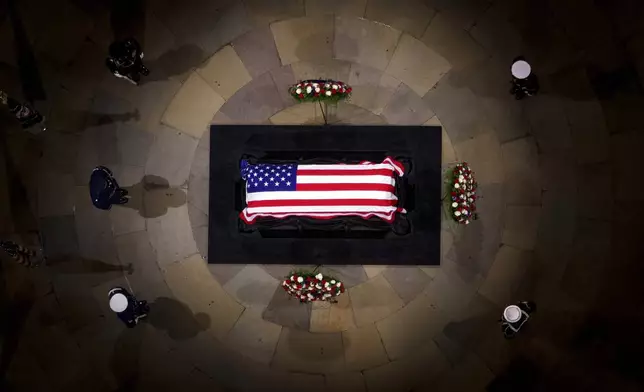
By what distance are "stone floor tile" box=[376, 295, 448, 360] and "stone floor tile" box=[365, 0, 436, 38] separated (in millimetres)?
5672

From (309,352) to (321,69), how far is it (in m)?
5.73

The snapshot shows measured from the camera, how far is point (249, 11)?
1164 cm

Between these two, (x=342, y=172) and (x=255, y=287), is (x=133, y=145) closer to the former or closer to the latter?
(x=255, y=287)

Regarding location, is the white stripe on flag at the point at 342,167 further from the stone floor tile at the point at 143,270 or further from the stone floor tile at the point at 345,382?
the stone floor tile at the point at 345,382

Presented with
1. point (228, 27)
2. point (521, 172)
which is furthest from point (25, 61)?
point (521, 172)

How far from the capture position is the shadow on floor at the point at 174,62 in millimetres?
11586

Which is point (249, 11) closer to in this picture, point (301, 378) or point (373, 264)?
point (373, 264)

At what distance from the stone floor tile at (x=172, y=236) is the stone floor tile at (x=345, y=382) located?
3777 millimetres

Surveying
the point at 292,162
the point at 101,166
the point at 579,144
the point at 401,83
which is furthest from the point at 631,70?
the point at 101,166

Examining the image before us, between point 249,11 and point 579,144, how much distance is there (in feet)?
23.7

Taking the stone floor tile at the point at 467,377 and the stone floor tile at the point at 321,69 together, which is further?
the stone floor tile at the point at 321,69

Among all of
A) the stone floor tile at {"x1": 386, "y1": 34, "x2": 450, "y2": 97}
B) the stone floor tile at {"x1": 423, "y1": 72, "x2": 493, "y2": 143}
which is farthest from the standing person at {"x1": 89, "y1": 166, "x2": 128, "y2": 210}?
the stone floor tile at {"x1": 423, "y1": 72, "x2": 493, "y2": 143}

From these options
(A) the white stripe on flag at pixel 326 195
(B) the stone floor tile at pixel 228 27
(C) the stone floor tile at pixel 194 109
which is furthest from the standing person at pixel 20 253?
(B) the stone floor tile at pixel 228 27

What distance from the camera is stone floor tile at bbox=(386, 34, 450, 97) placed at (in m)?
11.5
